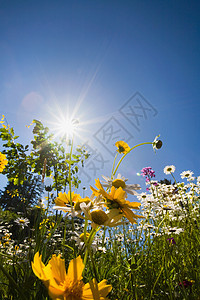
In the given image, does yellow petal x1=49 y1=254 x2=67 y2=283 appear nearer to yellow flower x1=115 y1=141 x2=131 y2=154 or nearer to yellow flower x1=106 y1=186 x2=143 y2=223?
yellow flower x1=106 y1=186 x2=143 y2=223

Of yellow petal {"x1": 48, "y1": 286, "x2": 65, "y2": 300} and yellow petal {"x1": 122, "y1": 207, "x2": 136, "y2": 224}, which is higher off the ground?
yellow petal {"x1": 122, "y1": 207, "x2": 136, "y2": 224}

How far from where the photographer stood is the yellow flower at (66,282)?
40 cm

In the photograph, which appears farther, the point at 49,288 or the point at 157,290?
the point at 157,290

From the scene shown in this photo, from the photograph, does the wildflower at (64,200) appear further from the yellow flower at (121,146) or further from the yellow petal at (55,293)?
the yellow flower at (121,146)

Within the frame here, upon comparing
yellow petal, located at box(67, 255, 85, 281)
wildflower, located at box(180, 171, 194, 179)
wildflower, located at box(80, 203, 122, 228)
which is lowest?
yellow petal, located at box(67, 255, 85, 281)

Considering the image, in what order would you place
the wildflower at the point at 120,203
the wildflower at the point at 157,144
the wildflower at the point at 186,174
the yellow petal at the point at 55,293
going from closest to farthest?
the yellow petal at the point at 55,293 < the wildflower at the point at 120,203 < the wildflower at the point at 157,144 < the wildflower at the point at 186,174

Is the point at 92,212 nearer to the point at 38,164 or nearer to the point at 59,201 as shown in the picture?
the point at 59,201

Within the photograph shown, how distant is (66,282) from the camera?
443 millimetres

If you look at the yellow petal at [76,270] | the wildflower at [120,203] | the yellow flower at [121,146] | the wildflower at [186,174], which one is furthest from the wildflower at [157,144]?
the wildflower at [186,174]

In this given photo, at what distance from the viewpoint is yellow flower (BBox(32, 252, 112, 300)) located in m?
0.40

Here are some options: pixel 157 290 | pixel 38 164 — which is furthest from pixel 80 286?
pixel 38 164

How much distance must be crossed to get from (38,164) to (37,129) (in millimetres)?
574

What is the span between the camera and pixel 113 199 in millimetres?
567

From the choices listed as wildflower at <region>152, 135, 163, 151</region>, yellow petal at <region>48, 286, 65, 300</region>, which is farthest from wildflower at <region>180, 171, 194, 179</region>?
yellow petal at <region>48, 286, 65, 300</region>
